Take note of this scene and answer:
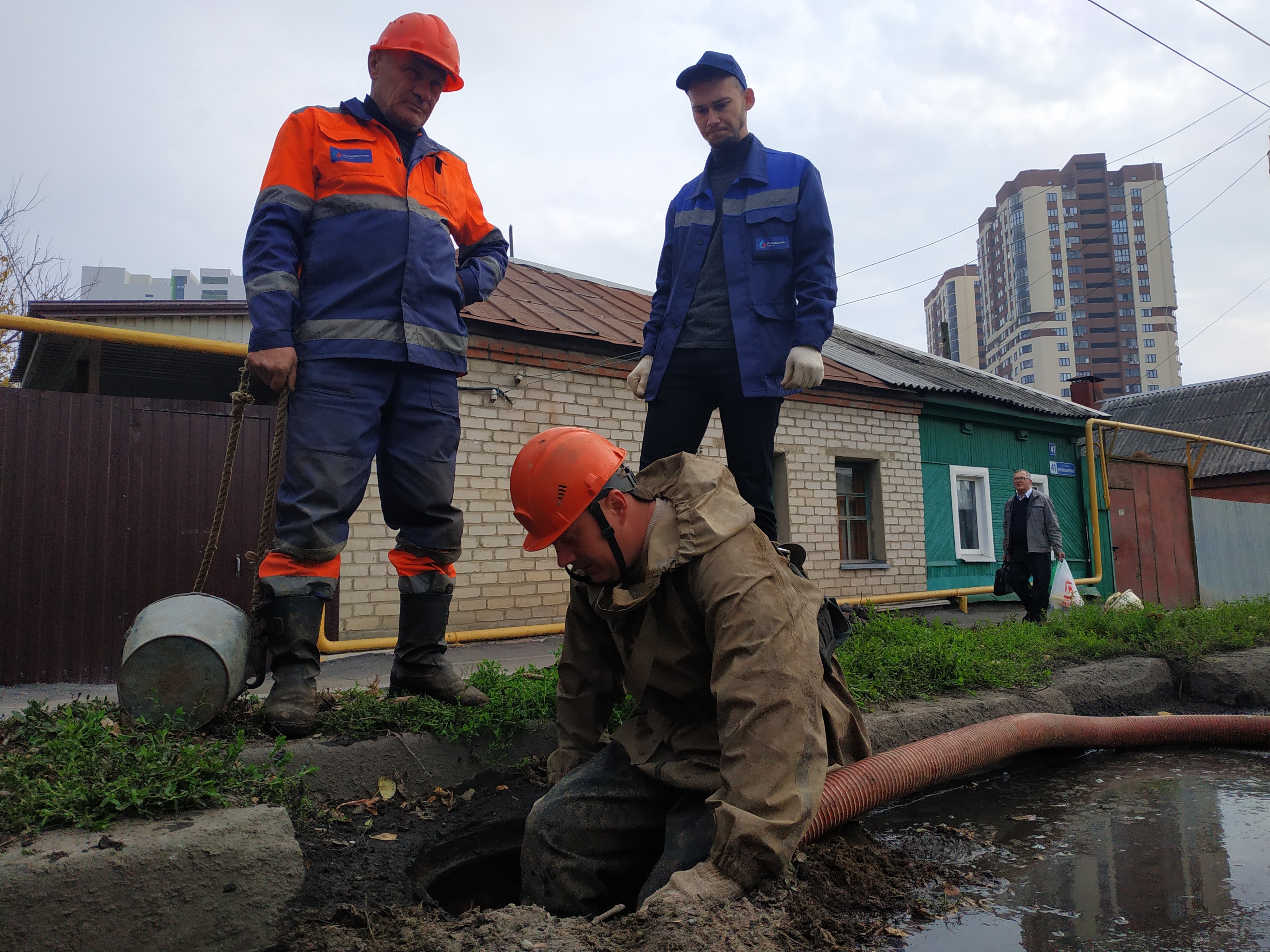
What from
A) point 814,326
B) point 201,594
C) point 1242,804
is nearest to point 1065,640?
point 1242,804

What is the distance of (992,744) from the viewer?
300cm

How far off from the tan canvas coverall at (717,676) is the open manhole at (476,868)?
0.28 meters

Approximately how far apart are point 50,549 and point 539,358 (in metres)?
4.51

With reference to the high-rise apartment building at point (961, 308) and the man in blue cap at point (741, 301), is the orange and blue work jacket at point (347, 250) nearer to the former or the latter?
the man in blue cap at point (741, 301)

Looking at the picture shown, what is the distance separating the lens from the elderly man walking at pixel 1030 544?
8273 millimetres

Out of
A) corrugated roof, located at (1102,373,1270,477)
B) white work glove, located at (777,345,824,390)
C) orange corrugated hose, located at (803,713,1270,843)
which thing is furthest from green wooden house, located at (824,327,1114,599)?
corrugated roof, located at (1102,373,1270,477)

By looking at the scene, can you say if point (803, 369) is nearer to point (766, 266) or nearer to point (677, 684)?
point (766, 266)

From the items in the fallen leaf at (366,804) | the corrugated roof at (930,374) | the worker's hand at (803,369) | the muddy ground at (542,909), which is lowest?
the muddy ground at (542,909)

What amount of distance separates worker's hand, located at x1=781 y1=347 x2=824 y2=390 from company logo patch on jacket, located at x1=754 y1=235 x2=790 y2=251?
428 millimetres

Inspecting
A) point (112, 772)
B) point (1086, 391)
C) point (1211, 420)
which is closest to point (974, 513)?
point (1086, 391)

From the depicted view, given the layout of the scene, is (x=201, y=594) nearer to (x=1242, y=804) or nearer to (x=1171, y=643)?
(x=1242, y=804)

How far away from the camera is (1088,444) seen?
11516 mm

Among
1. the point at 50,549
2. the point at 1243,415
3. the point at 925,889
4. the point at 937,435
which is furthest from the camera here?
the point at 1243,415

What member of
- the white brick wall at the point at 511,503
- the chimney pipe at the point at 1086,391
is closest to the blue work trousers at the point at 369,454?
the white brick wall at the point at 511,503
